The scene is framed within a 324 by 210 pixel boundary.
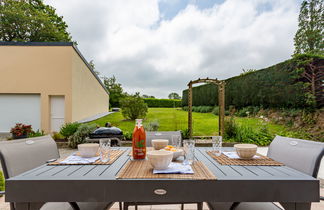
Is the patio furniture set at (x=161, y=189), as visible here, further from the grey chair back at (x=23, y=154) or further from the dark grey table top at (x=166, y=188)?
the grey chair back at (x=23, y=154)

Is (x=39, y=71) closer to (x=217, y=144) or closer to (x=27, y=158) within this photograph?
(x=27, y=158)

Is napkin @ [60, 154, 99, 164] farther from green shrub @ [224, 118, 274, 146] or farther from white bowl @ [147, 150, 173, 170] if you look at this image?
green shrub @ [224, 118, 274, 146]

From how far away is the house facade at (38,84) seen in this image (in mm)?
7531

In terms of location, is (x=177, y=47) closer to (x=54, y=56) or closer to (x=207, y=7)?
(x=207, y=7)

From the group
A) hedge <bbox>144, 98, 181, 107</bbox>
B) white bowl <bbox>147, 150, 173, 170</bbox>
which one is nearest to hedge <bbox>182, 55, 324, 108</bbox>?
white bowl <bbox>147, 150, 173, 170</bbox>

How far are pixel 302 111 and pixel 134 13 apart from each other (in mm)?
6655

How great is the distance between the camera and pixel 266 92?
781 centimetres

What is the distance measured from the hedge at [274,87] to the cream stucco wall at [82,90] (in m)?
7.36

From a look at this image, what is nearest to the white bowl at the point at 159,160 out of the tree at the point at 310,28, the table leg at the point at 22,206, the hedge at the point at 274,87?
the table leg at the point at 22,206

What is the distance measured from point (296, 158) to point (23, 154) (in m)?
1.97

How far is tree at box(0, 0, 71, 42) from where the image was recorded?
14.5 metres

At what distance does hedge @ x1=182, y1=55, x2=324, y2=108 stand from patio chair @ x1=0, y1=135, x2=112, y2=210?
7125 mm

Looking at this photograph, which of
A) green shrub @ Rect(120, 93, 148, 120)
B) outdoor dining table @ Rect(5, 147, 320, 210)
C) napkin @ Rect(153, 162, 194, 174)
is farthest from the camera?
green shrub @ Rect(120, 93, 148, 120)

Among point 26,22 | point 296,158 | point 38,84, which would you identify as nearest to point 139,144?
point 296,158
